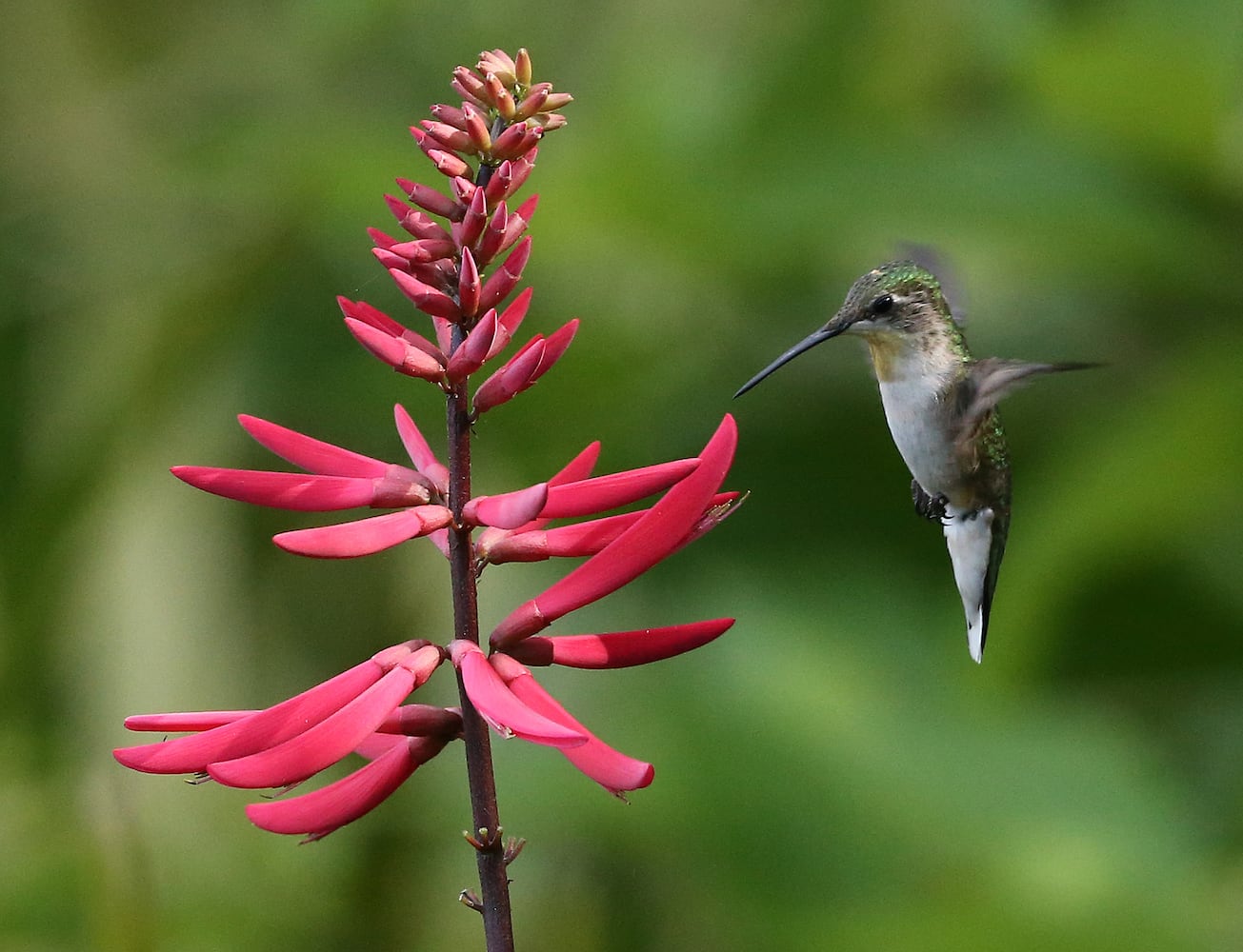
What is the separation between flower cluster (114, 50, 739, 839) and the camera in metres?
0.83

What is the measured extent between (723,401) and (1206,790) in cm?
112

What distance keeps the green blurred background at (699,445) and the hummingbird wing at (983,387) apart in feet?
2.69

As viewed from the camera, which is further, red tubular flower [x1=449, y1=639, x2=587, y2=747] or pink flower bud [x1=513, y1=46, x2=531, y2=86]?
pink flower bud [x1=513, y1=46, x2=531, y2=86]

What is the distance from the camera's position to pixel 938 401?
54.6 inches

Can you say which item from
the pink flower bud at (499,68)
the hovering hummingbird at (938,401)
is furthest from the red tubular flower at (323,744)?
the hovering hummingbird at (938,401)

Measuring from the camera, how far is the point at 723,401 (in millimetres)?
3006

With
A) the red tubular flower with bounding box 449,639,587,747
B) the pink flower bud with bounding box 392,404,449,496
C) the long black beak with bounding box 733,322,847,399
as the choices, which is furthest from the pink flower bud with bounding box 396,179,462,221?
the long black beak with bounding box 733,322,847,399

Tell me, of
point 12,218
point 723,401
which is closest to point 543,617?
point 723,401

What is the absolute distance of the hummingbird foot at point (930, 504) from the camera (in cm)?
145

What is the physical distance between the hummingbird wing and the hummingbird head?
7 centimetres

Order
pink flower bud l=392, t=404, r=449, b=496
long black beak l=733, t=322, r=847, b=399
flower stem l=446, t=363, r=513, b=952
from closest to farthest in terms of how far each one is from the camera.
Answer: flower stem l=446, t=363, r=513, b=952 < pink flower bud l=392, t=404, r=449, b=496 < long black beak l=733, t=322, r=847, b=399

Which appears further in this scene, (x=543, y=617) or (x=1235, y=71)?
(x=1235, y=71)

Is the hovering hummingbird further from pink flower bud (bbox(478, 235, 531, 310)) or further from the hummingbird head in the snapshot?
pink flower bud (bbox(478, 235, 531, 310))

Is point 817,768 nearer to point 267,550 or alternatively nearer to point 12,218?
point 267,550
